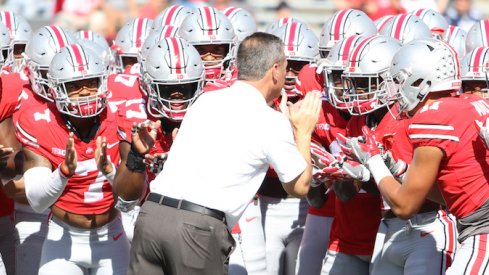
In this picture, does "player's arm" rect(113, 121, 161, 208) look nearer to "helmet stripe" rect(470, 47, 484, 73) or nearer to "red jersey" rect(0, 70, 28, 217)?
"red jersey" rect(0, 70, 28, 217)

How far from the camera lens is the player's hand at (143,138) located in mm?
5996

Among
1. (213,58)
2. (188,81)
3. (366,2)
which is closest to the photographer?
(188,81)

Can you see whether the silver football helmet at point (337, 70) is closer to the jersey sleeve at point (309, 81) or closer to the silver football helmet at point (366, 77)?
the silver football helmet at point (366, 77)

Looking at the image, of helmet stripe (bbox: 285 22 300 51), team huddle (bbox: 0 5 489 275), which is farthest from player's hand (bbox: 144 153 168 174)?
helmet stripe (bbox: 285 22 300 51)

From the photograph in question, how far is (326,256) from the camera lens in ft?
22.2

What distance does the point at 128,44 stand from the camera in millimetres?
8688

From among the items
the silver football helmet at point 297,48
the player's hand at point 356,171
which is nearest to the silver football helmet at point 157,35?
the silver football helmet at point 297,48

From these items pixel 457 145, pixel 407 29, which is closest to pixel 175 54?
pixel 407 29

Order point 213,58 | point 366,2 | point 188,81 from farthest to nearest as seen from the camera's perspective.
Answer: point 366,2, point 213,58, point 188,81

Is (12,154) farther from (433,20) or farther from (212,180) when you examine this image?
(433,20)

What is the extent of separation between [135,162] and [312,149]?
3.13 feet

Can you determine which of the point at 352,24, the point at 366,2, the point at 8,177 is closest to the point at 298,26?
the point at 352,24

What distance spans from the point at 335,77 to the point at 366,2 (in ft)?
18.8

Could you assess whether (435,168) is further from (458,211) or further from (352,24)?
(352,24)
